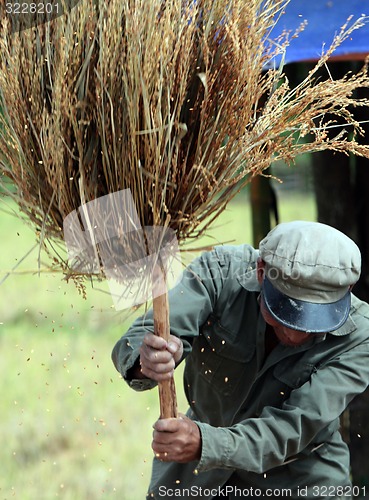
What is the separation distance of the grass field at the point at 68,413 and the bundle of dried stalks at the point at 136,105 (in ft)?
0.84

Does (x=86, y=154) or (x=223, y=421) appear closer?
(x=86, y=154)

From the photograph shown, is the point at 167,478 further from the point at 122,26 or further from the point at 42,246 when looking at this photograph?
the point at 122,26

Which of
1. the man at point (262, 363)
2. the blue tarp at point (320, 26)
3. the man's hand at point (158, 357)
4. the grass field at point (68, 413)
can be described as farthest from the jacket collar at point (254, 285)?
the blue tarp at point (320, 26)

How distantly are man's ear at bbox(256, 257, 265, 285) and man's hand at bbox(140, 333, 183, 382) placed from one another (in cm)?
43

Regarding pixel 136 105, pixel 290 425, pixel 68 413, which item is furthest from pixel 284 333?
pixel 68 413

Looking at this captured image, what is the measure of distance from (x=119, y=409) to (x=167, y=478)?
2477mm

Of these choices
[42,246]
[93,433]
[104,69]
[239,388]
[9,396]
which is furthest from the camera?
[9,396]

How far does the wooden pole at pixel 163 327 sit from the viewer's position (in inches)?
94.6

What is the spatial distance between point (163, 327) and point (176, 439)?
321 millimetres

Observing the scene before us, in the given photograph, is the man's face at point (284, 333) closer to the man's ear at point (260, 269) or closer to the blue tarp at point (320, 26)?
the man's ear at point (260, 269)

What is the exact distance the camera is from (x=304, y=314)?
259 cm

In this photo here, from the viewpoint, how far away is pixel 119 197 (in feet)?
7.39

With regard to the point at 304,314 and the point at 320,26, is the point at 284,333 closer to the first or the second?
the point at 304,314

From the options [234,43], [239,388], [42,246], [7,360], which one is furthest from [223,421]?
[7,360]
